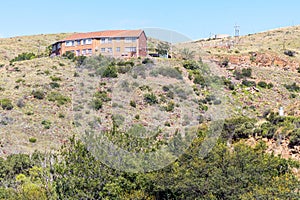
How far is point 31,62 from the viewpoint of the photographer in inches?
2948

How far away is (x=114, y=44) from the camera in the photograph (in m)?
74.8

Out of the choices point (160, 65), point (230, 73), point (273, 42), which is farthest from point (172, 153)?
point (273, 42)

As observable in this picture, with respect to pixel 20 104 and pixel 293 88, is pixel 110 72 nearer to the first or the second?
pixel 20 104

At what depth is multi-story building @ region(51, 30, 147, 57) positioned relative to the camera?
7388 cm

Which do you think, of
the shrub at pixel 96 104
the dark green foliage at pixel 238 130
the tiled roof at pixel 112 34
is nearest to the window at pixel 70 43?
the tiled roof at pixel 112 34

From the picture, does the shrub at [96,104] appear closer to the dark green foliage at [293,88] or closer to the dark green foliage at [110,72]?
the dark green foliage at [110,72]

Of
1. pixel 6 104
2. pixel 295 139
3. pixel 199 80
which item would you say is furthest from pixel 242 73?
pixel 295 139

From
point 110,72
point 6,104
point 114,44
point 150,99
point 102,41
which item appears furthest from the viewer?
point 102,41

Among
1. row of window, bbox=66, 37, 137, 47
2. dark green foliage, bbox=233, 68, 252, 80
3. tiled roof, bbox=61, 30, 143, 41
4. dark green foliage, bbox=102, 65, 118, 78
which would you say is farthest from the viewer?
row of window, bbox=66, 37, 137, 47

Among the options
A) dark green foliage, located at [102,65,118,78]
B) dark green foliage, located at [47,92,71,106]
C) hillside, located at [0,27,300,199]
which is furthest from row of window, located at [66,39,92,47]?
dark green foliage, located at [47,92,71,106]

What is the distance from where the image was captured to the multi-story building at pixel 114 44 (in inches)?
2908

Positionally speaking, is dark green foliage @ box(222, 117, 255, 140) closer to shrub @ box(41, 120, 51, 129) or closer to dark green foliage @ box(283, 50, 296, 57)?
shrub @ box(41, 120, 51, 129)

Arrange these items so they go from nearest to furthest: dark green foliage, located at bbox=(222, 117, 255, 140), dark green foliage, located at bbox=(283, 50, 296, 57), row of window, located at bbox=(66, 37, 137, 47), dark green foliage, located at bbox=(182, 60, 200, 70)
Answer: dark green foliage, located at bbox=(222, 117, 255, 140), dark green foliage, located at bbox=(182, 60, 200, 70), row of window, located at bbox=(66, 37, 137, 47), dark green foliage, located at bbox=(283, 50, 296, 57)

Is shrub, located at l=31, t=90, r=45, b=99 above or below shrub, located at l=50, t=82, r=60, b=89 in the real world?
below
